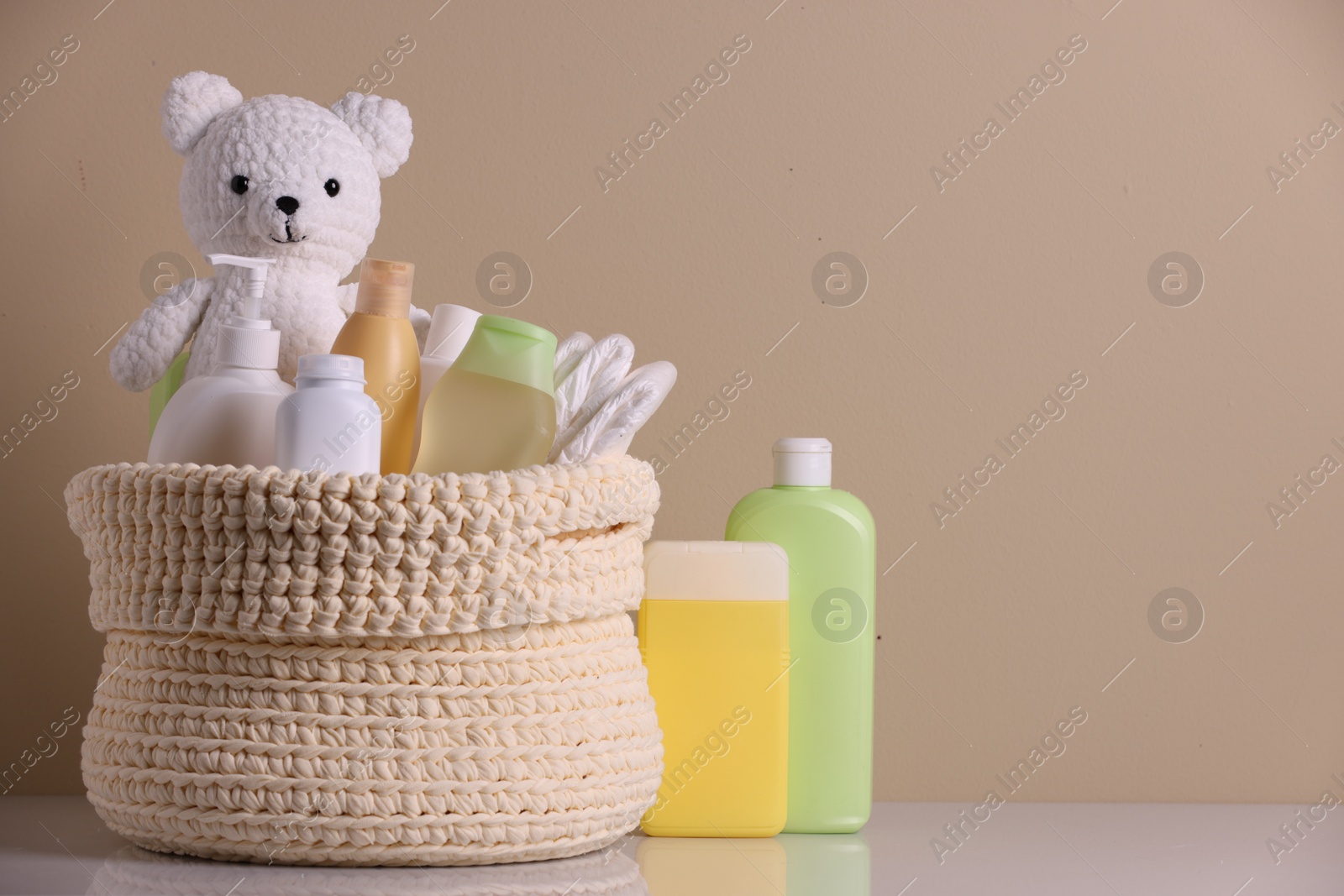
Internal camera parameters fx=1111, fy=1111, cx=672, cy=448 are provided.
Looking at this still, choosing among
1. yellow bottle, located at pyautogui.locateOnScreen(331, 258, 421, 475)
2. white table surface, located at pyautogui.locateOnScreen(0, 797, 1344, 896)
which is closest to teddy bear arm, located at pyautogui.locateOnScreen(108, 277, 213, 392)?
yellow bottle, located at pyautogui.locateOnScreen(331, 258, 421, 475)

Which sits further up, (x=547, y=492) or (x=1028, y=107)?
(x=1028, y=107)

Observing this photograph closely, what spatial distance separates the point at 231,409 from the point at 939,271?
1.69ft

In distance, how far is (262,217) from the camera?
63 centimetres

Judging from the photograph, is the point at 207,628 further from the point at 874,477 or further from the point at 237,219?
the point at 874,477

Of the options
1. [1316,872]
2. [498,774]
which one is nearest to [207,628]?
[498,774]

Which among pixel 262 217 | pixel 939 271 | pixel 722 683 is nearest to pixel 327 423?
pixel 262 217

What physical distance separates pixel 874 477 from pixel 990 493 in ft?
0.28

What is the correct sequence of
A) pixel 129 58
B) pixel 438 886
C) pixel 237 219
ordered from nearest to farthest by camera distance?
pixel 438 886 < pixel 237 219 < pixel 129 58

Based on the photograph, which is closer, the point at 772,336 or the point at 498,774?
the point at 498,774

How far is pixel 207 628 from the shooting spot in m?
0.51

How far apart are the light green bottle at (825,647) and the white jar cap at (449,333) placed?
201 millimetres

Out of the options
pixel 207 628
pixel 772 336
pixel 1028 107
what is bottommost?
pixel 207 628

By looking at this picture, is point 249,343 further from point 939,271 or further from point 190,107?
point 939,271

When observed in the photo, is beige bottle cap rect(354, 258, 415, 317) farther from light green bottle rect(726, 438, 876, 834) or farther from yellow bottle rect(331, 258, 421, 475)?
light green bottle rect(726, 438, 876, 834)
